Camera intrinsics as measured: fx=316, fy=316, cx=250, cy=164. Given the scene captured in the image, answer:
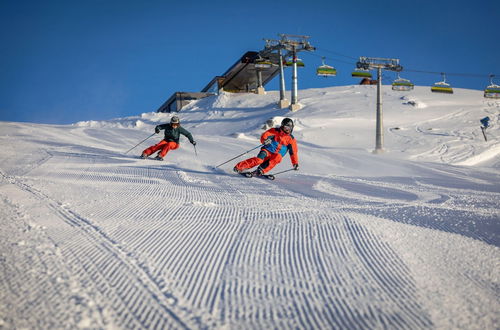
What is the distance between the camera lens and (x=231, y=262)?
2.22 m

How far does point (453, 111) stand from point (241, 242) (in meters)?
24.9

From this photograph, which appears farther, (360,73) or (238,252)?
(360,73)

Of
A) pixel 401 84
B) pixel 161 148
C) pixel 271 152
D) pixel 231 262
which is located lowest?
pixel 231 262

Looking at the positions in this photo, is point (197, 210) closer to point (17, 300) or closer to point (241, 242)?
point (241, 242)

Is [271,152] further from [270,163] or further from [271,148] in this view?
[270,163]

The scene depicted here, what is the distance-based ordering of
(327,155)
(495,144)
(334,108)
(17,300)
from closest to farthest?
(17,300) → (327,155) → (495,144) → (334,108)

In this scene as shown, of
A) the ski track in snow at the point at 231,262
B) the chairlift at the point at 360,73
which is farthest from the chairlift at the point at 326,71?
the ski track in snow at the point at 231,262

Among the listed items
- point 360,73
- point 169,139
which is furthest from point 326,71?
point 169,139

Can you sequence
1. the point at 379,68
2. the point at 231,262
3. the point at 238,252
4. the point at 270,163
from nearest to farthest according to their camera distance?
the point at 231,262, the point at 238,252, the point at 270,163, the point at 379,68

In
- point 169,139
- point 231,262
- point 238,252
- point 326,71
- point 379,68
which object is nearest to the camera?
point 231,262

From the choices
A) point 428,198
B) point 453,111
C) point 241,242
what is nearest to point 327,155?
point 428,198

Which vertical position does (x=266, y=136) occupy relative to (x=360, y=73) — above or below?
below

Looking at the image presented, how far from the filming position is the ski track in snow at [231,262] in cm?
166

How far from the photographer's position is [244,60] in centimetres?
3212
